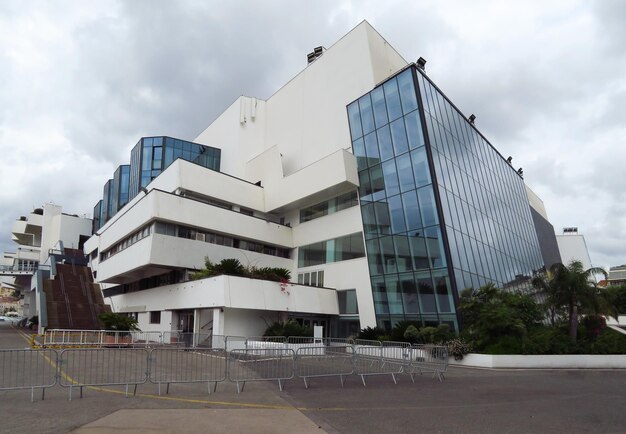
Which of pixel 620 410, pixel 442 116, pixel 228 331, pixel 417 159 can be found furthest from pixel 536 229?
pixel 620 410

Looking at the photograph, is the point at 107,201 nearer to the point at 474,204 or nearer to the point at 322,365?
the point at 474,204

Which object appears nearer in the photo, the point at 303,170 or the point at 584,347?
the point at 584,347

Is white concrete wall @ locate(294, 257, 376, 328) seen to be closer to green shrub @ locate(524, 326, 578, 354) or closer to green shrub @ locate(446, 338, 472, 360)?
green shrub @ locate(446, 338, 472, 360)

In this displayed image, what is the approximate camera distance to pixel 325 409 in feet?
28.8

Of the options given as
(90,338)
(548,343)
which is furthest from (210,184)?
(548,343)

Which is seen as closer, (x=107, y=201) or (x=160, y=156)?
(x=160, y=156)

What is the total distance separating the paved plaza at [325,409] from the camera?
722 centimetres

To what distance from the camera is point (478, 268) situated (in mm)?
27172

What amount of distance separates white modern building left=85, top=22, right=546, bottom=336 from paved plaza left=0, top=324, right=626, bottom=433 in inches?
467

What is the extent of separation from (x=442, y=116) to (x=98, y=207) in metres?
51.9

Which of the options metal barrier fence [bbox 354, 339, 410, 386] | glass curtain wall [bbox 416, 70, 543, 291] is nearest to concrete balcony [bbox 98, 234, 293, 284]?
glass curtain wall [bbox 416, 70, 543, 291]

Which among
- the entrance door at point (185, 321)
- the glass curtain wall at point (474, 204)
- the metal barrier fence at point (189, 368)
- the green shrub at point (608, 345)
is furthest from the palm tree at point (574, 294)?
the entrance door at point (185, 321)

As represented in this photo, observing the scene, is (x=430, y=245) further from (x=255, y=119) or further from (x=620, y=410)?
(x=255, y=119)

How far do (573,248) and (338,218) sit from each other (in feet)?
185
